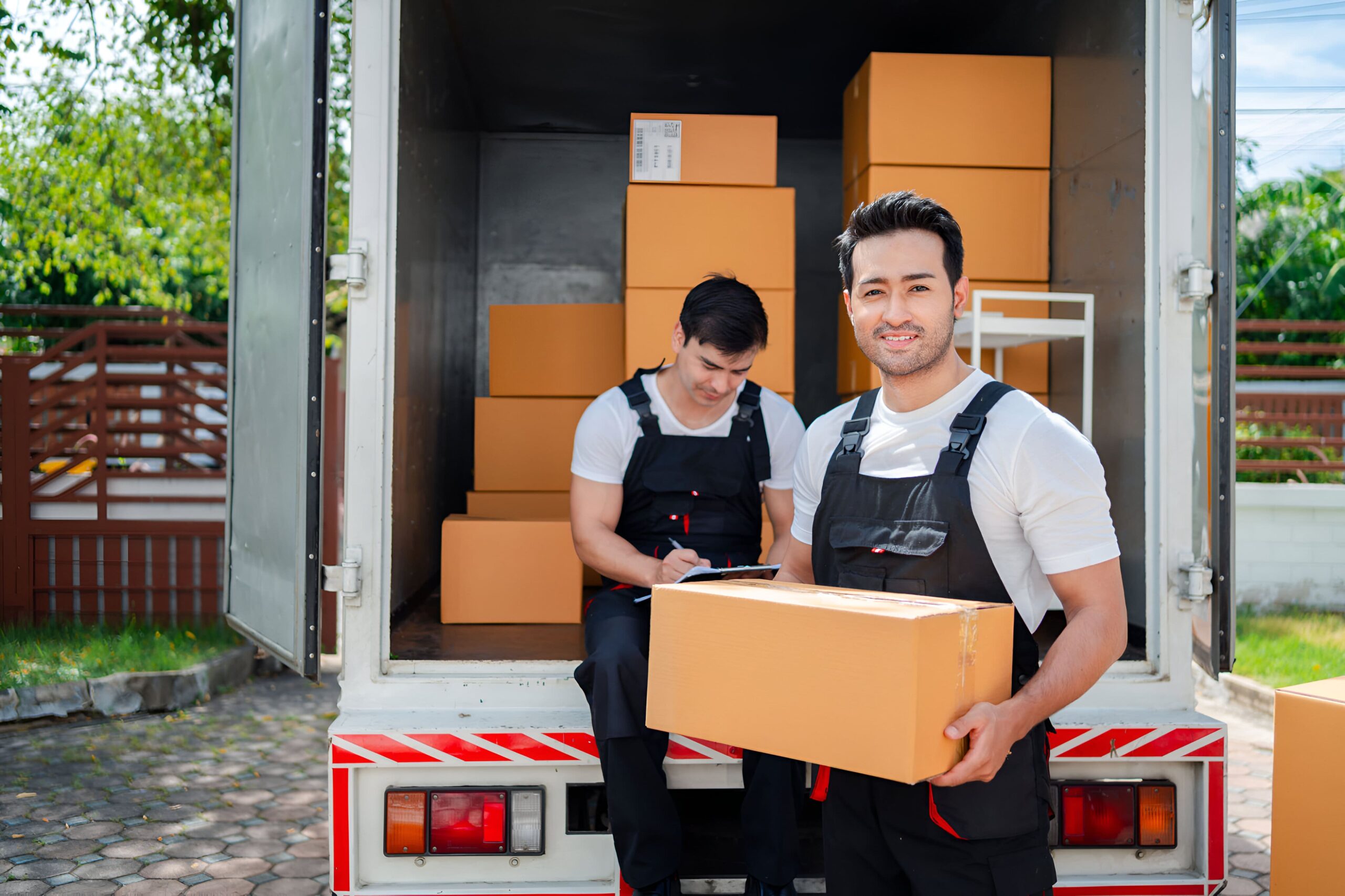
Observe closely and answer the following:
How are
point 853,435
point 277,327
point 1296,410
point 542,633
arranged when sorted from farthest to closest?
point 1296,410 < point 542,633 < point 277,327 < point 853,435

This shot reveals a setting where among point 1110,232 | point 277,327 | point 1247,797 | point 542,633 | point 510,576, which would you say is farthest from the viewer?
point 1247,797

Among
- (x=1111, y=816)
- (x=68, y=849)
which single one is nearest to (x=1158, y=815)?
(x=1111, y=816)

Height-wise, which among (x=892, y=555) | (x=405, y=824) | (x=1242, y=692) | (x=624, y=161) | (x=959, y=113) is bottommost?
(x=1242, y=692)

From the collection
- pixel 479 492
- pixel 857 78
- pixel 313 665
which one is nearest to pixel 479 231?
pixel 479 492

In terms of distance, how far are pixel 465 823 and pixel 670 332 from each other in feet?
5.53

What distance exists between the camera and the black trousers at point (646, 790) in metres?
1.92

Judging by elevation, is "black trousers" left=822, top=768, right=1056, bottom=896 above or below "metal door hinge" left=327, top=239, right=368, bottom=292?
below

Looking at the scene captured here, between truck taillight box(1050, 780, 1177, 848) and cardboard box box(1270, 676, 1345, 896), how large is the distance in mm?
187

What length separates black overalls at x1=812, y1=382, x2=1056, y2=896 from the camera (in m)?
1.41

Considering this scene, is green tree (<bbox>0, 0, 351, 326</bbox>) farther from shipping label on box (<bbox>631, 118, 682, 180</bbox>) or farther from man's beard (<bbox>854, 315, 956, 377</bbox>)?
man's beard (<bbox>854, 315, 956, 377</bbox>)

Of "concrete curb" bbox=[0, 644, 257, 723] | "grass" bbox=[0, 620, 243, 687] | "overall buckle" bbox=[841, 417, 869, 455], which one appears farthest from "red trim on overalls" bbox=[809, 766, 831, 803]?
"grass" bbox=[0, 620, 243, 687]

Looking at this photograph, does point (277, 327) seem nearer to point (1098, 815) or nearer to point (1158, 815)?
point (1098, 815)

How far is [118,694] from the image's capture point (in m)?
4.89

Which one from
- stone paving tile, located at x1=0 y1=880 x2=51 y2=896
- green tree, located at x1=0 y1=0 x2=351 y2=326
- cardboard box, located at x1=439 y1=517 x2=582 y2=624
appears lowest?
stone paving tile, located at x1=0 y1=880 x2=51 y2=896
